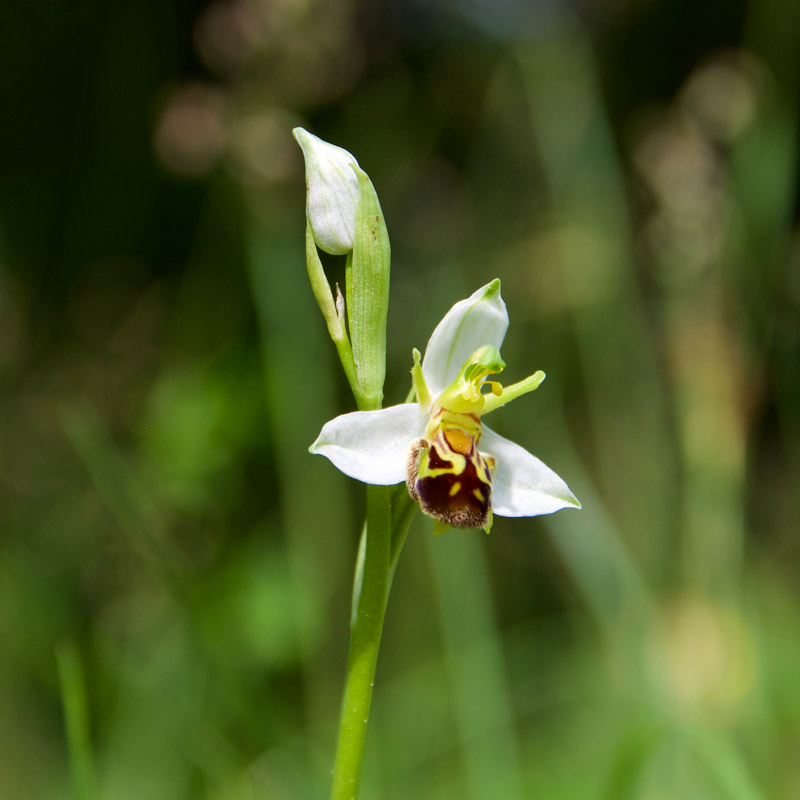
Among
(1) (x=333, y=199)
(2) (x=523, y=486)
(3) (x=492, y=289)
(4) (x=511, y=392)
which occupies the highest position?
(1) (x=333, y=199)

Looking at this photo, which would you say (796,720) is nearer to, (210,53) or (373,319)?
(373,319)

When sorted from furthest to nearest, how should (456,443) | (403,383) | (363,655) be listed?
(403,383)
(456,443)
(363,655)

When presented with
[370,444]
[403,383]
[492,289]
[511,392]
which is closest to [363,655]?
[370,444]

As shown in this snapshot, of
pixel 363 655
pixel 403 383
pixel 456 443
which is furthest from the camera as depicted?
pixel 403 383

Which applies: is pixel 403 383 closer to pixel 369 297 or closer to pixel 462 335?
pixel 462 335

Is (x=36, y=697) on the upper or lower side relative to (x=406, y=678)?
upper

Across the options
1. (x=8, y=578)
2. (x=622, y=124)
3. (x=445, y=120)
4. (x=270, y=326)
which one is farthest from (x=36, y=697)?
(x=622, y=124)

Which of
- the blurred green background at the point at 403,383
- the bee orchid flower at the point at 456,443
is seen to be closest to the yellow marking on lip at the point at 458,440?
the bee orchid flower at the point at 456,443

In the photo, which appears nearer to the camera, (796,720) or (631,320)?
(796,720)
